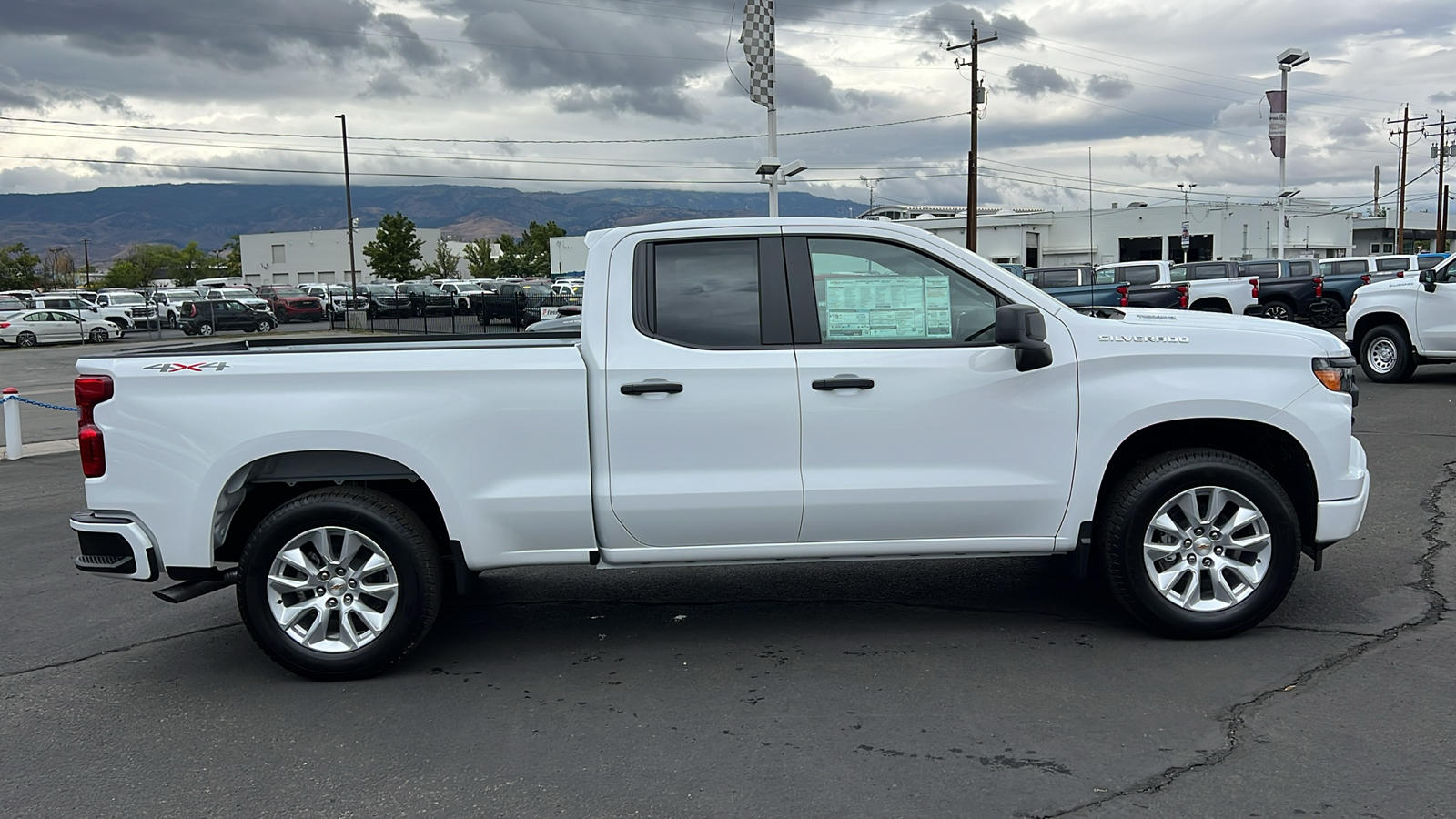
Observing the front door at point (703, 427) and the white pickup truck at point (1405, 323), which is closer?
the front door at point (703, 427)

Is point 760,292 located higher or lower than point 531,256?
lower

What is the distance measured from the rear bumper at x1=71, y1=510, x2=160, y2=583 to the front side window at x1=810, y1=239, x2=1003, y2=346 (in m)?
3.04

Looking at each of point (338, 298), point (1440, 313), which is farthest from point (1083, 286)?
point (338, 298)

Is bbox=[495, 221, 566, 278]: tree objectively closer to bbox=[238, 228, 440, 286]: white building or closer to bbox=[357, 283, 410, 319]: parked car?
bbox=[238, 228, 440, 286]: white building

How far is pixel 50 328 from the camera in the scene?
39.6 metres

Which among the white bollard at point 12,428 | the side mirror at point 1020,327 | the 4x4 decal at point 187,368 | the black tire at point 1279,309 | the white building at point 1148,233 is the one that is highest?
the white building at point 1148,233

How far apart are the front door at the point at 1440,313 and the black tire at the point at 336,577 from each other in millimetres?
13962

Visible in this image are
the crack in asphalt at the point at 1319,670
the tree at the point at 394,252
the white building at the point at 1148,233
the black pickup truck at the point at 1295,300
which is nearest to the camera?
the crack in asphalt at the point at 1319,670

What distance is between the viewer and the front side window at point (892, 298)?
501 cm

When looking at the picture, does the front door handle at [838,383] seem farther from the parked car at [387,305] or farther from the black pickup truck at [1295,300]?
the parked car at [387,305]

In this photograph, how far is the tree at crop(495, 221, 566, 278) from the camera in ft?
409

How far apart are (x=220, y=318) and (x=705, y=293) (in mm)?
43550

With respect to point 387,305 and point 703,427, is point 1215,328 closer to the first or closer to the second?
point 703,427

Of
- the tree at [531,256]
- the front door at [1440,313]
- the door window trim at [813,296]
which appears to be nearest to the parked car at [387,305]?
the front door at [1440,313]
